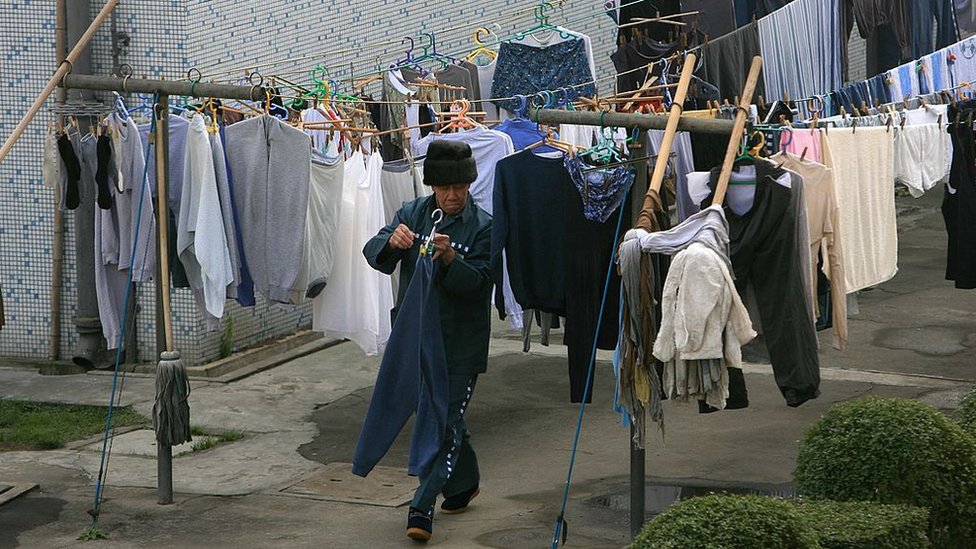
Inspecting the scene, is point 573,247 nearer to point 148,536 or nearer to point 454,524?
point 454,524

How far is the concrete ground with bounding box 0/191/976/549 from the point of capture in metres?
7.75

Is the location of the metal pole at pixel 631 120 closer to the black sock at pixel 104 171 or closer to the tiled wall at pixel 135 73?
the black sock at pixel 104 171

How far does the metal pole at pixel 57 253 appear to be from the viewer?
11.5m

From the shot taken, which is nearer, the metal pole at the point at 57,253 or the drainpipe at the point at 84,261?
the drainpipe at the point at 84,261

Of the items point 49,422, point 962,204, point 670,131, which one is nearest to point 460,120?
point 670,131

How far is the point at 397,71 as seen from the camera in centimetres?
1095

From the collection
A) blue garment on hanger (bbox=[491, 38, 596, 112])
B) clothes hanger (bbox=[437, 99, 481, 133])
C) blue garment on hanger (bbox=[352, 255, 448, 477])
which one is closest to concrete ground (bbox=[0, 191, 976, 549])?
blue garment on hanger (bbox=[352, 255, 448, 477])

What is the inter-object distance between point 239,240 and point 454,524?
7.24 feet

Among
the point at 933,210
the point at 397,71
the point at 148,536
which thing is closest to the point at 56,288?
the point at 397,71

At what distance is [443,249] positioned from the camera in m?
7.40

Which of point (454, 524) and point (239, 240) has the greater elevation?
point (239, 240)

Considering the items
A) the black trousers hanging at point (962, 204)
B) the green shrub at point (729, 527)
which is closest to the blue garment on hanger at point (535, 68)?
the black trousers hanging at point (962, 204)

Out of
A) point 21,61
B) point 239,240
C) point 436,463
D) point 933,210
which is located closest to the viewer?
point 436,463

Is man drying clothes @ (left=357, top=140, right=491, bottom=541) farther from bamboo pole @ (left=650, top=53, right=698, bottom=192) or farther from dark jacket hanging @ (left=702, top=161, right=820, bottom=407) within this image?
dark jacket hanging @ (left=702, top=161, right=820, bottom=407)
